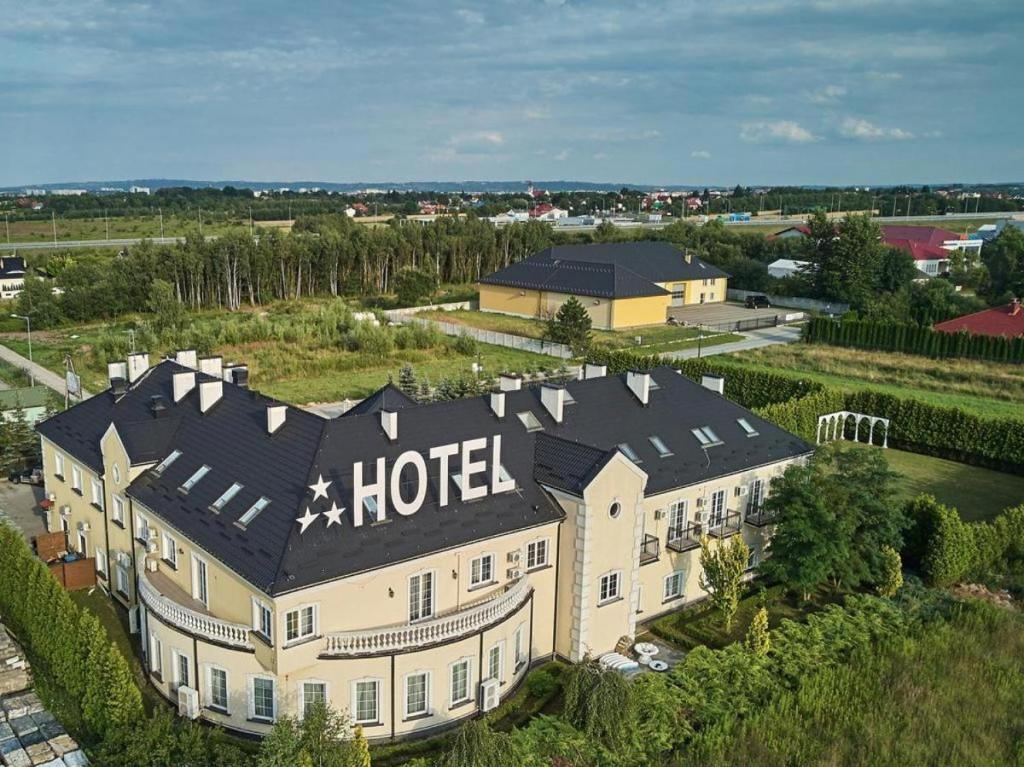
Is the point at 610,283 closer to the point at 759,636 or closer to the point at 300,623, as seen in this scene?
the point at 759,636

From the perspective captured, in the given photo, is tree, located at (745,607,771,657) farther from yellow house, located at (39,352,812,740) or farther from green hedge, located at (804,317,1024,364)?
green hedge, located at (804,317,1024,364)

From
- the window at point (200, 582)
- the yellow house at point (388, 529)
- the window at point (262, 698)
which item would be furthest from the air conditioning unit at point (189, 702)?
the window at point (200, 582)

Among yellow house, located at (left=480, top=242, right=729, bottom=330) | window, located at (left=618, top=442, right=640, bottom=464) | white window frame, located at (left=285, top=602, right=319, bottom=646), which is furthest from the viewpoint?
yellow house, located at (left=480, top=242, right=729, bottom=330)

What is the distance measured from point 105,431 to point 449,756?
18353 mm

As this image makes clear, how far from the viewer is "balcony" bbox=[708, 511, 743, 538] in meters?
31.6

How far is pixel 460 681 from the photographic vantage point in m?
24.1

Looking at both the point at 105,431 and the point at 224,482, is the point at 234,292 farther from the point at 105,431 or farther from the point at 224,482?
the point at 224,482

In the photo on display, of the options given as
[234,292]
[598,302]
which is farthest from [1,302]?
[598,302]

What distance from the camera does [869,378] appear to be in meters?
69.0

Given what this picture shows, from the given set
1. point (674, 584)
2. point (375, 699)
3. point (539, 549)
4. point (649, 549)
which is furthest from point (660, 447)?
point (375, 699)

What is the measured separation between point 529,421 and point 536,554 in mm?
4899

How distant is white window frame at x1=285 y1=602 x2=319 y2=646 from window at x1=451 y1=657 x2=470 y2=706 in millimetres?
4057

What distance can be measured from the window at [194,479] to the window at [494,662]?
1019 cm

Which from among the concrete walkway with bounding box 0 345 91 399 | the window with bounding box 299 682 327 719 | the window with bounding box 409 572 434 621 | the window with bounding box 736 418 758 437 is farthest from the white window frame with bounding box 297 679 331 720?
the concrete walkway with bounding box 0 345 91 399
